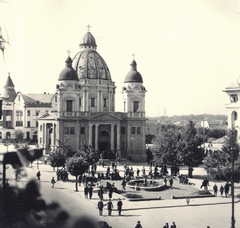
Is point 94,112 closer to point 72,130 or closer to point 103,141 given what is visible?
point 72,130

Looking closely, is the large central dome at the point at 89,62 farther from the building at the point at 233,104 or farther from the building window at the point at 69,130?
the building at the point at 233,104

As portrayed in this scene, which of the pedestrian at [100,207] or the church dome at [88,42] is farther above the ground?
the church dome at [88,42]

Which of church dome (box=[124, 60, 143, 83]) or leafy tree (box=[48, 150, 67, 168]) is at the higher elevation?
church dome (box=[124, 60, 143, 83])

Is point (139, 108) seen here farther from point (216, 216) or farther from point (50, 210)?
point (50, 210)

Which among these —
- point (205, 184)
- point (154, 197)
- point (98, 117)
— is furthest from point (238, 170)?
point (98, 117)

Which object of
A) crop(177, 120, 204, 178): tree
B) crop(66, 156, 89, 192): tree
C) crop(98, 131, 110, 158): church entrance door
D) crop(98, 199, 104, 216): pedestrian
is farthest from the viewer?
crop(98, 131, 110, 158): church entrance door

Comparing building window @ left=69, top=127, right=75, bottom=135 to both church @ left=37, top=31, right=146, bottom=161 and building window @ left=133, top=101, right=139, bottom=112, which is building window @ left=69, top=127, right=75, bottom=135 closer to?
church @ left=37, top=31, right=146, bottom=161

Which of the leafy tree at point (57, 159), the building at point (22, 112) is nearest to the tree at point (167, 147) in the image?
the leafy tree at point (57, 159)

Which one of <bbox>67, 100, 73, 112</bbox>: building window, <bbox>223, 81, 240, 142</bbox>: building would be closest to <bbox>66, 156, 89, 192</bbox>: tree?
<bbox>67, 100, 73, 112</bbox>: building window

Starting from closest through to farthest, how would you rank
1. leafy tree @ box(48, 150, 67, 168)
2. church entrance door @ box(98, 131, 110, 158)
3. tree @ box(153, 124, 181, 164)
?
leafy tree @ box(48, 150, 67, 168)
tree @ box(153, 124, 181, 164)
church entrance door @ box(98, 131, 110, 158)
